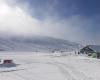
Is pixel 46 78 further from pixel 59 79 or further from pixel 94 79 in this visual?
pixel 94 79

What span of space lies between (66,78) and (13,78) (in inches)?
256

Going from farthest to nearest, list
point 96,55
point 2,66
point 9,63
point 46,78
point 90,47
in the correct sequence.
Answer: point 90,47
point 96,55
point 9,63
point 2,66
point 46,78

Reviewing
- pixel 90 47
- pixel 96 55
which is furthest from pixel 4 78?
pixel 90 47

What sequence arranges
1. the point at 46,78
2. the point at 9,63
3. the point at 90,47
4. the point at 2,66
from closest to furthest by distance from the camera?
the point at 46,78 → the point at 2,66 → the point at 9,63 → the point at 90,47

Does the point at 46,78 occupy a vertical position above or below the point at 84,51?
below

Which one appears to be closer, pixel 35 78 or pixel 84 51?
pixel 35 78

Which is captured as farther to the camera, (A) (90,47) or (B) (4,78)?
(A) (90,47)

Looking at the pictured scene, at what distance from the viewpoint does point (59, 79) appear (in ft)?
73.5

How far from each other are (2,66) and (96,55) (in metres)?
46.5

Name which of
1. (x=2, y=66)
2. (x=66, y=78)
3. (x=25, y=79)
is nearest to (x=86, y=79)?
(x=66, y=78)

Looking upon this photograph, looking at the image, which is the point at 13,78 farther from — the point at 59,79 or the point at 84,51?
the point at 84,51

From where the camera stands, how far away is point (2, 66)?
3206cm

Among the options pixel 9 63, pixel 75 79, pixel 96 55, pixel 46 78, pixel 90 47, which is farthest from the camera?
pixel 90 47

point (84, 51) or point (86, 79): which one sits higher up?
point (84, 51)
